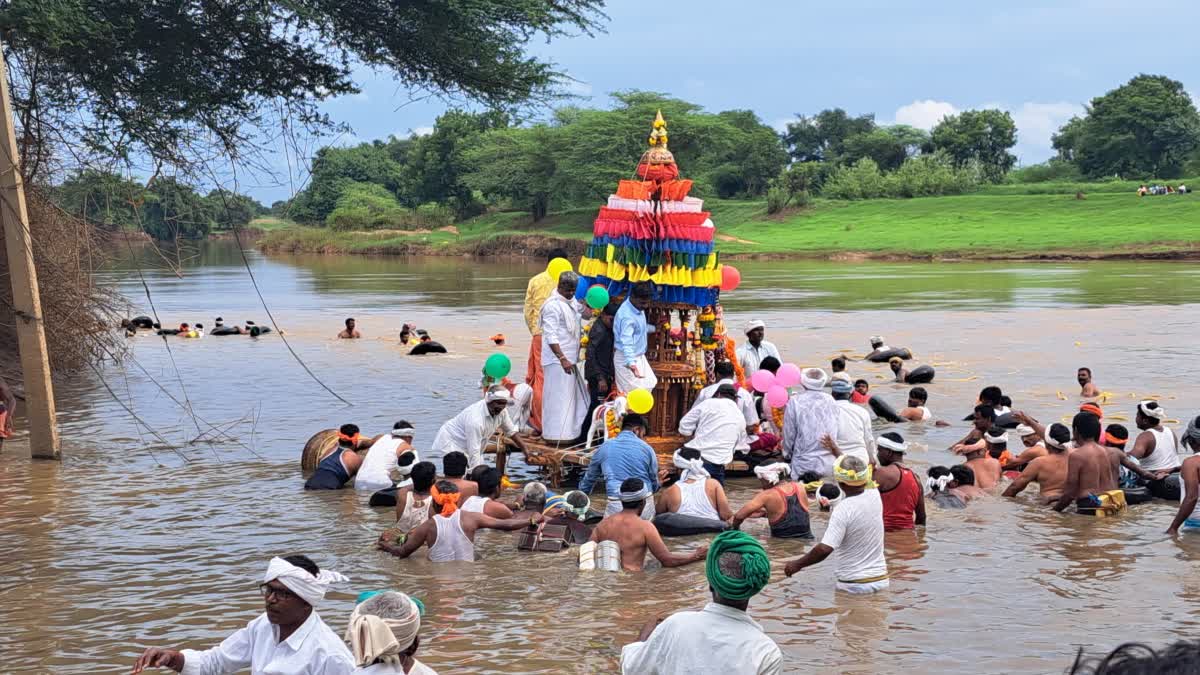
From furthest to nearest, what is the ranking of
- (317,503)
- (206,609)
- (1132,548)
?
(317,503)
(1132,548)
(206,609)

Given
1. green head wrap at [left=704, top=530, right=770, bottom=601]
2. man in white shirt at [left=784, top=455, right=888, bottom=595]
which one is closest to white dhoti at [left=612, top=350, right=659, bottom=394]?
man in white shirt at [left=784, top=455, right=888, bottom=595]

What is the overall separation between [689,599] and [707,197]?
239 ft

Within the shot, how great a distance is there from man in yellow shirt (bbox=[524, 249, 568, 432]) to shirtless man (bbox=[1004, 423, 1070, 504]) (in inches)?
201

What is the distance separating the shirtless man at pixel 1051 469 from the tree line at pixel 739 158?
5500 cm

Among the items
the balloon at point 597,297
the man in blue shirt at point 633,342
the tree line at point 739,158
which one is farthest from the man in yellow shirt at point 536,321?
the tree line at point 739,158

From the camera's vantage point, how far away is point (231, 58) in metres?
12.8

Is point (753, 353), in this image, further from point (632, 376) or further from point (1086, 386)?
point (1086, 386)

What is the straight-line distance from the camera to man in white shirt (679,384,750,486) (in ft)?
41.2

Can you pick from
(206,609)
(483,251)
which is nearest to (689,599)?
(206,609)

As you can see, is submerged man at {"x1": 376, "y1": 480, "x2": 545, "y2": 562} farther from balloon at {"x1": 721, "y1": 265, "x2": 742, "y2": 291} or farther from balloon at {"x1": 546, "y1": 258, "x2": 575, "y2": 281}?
balloon at {"x1": 721, "y1": 265, "x2": 742, "y2": 291}

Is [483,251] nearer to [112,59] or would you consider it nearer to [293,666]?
[112,59]

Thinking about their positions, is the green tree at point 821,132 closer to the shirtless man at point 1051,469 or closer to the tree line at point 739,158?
the tree line at point 739,158

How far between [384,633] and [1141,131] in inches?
3149

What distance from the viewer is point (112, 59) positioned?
12.5m
